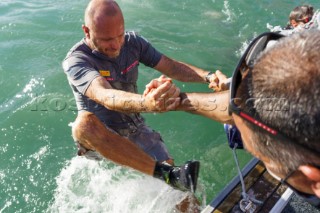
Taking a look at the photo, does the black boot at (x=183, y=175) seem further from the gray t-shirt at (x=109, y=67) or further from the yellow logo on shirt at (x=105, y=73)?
the yellow logo on shirt at (x=105, y=73)

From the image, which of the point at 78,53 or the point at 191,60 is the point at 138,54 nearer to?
the point at 78,53

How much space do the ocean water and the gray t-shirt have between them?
3.19 ft

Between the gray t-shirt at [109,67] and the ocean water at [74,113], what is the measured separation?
971 millimetres

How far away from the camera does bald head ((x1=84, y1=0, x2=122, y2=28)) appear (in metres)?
3.42

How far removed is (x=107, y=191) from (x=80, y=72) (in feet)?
5.20

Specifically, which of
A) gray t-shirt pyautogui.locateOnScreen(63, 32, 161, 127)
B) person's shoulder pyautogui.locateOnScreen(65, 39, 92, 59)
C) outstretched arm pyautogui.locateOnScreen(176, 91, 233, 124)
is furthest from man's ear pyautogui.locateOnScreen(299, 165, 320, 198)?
person's shoulder pyautogui.locateOnScreen(65, 39, 92, 59)

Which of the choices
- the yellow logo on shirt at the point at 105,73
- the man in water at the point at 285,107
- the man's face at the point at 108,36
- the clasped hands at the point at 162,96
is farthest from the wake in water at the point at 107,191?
the man in water at the point at 285,107

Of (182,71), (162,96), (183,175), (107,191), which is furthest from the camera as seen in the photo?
(107,191)

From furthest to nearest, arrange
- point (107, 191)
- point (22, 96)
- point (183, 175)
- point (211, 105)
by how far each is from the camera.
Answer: point (22, 96), point (107, 191), point (183, 175), point (211, 105)

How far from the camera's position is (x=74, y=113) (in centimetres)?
530

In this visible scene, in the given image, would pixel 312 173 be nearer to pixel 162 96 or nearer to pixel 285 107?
pixel 285 107

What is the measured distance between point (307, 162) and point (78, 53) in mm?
2697

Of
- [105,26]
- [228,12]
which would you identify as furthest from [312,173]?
[228,12]

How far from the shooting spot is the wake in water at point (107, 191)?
3861mm
